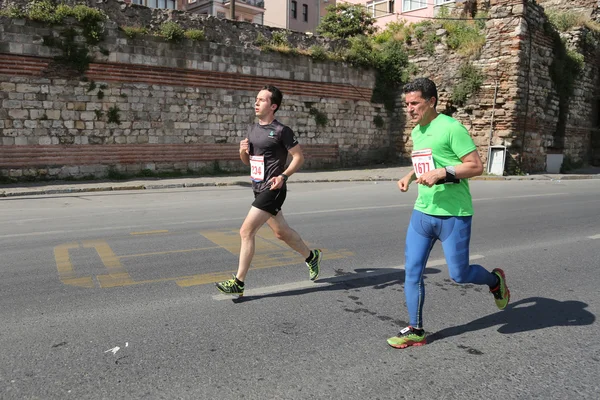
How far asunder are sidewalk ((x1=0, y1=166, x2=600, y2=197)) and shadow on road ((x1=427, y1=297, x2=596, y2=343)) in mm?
11503

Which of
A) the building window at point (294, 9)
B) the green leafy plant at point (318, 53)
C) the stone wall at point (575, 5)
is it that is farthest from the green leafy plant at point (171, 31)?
the building window at point (294, 9)

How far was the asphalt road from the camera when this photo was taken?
2.91m

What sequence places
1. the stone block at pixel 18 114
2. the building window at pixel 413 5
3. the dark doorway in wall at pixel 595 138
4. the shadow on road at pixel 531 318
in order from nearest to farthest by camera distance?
the shadow on road at pixel 531 318 → the stone block at pixel 18 114 → the dark doorway in wall at pixel 595 138 → the building window at pixel 413 5

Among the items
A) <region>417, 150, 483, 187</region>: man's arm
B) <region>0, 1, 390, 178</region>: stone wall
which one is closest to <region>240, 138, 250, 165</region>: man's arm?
<region>417, 150, 483, 187</region>: man's arm

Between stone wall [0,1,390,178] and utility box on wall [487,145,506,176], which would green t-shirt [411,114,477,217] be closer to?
stone wall [0,1,390,178]

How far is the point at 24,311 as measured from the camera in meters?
4.04

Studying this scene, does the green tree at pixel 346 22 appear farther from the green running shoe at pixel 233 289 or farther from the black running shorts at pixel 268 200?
the green running shoe at pixel 233 289

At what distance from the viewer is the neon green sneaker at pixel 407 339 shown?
3424mm

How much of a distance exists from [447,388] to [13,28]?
15.0 m

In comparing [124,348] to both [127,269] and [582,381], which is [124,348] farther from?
[582,381]

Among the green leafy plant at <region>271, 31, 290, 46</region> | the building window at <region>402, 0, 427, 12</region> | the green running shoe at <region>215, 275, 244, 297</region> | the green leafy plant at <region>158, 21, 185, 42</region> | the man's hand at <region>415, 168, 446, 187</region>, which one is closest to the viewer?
the man's hand at <region>415, 168, 446, 187</region>

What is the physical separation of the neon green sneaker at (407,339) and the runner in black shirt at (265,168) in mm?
1521

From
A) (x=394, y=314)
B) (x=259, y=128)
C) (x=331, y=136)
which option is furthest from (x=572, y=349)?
(x=331, y=136)

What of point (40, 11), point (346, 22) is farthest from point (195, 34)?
point (346, 22)
